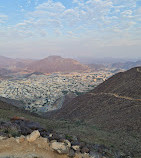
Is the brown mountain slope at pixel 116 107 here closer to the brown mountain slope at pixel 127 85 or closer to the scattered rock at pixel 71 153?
the brown mountain slope at pixel 127 85

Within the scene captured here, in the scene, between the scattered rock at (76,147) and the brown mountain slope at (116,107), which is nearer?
the scattered rock at (76,147)

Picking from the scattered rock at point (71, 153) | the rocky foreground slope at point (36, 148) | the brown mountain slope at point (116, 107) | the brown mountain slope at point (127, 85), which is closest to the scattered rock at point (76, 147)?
the rocky foreground slope at point (36, 148)

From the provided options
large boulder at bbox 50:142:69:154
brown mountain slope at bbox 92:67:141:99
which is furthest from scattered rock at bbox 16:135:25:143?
brown mountain slope at bbox 92:67:141:99

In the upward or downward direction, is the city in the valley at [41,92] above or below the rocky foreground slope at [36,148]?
below

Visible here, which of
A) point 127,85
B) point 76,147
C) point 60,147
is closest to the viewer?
point 60,147

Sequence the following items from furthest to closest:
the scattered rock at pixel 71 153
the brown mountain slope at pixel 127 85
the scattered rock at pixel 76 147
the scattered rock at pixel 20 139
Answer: the brown mountain slope at pixel 127 85 → the scattered rock at pixel 76 147 → the scattered rock at pixel 20 139 → the scattered rock at pixel 71 153

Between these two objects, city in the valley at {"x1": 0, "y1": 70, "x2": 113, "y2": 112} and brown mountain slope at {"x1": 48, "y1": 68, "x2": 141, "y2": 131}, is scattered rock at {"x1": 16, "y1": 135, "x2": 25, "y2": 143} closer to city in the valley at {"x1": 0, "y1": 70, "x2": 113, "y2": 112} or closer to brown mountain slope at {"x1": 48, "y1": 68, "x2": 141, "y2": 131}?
brown mountain slope at {"x1": 48, "y1": 68, "x2": 141, "y2": 131}

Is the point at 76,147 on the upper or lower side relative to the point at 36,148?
lower

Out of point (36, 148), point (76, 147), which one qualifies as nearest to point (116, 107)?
point (76, 147)

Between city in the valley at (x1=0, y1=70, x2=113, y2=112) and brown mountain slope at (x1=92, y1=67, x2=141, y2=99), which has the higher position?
brown mountain slope at (x1=92, y1=67, x2=141, y2=99)

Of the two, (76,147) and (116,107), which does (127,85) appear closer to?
(116,107)
